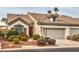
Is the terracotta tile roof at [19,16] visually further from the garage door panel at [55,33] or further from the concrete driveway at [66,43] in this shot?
the concrete driveway at [66,43]

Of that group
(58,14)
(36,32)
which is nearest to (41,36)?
(36,32)

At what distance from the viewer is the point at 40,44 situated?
5.29 metres

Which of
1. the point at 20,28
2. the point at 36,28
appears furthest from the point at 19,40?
the point at 36,28

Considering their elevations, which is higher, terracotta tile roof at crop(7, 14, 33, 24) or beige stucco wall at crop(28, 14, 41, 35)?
terracotta tile roof at crop(7, 14, 33, 24)

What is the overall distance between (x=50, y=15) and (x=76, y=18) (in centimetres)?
42

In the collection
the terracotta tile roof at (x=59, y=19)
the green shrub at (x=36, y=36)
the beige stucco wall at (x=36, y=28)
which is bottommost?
the green shrub at (x=36, y=36)

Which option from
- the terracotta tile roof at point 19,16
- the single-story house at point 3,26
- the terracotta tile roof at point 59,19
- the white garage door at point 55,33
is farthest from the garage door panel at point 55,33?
the single-story house at point 3,26

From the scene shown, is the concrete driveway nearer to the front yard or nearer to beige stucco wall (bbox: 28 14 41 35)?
the front yard

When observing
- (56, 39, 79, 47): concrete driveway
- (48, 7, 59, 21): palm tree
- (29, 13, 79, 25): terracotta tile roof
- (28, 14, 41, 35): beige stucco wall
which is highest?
(48, 7, 59, 21): palm tree

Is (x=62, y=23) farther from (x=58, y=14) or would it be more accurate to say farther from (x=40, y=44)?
(x=40, y=44)

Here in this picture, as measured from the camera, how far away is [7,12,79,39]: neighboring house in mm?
5270

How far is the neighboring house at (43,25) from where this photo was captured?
5270 mm

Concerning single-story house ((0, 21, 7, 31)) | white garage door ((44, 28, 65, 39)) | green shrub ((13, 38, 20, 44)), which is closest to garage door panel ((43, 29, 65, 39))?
white garage door ((44, 28, 65, 39))

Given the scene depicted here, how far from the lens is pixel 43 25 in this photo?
17.4 feet
